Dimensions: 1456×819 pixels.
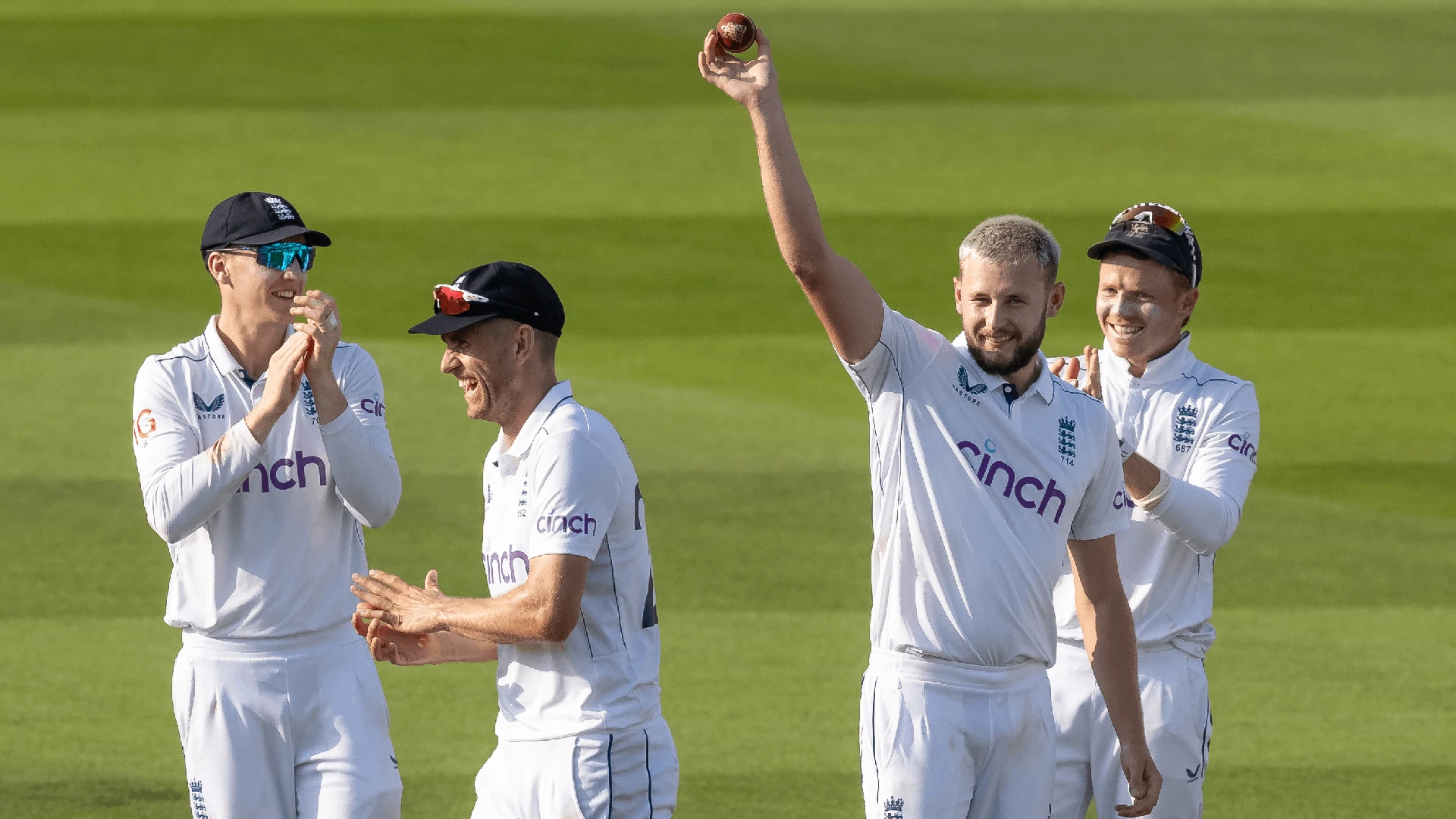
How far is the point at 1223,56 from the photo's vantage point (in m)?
15.6

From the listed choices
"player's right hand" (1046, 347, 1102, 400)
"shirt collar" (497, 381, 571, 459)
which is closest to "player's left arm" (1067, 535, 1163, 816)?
"player's right hand" (1046, 347, 1102, 400)

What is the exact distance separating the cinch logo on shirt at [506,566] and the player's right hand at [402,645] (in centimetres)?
24

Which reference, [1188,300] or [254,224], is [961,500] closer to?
[1188,300]

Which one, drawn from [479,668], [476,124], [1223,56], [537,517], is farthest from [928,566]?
[1223,56]

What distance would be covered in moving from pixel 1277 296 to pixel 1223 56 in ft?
13.9

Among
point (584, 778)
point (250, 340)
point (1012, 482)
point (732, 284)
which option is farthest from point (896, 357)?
Answer: point (732, 284)

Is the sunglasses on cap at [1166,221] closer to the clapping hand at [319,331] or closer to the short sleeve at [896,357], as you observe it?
the short sleeve at [896,357]

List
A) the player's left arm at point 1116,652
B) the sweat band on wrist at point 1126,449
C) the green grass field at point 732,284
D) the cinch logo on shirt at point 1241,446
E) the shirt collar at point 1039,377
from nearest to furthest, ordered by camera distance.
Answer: the shirt collar at point 1039,377
the player's left arm at point 1116,652
the sweat band on wrist at point 1126,449
the cinch logo on shirt at point 1241,446
the green grass field at point 732,284

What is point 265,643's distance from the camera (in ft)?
13.7

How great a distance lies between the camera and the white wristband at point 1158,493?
412 centimetres

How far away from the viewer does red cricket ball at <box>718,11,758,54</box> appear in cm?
338

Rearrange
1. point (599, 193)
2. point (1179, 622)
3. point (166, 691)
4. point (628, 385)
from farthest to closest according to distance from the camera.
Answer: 1. point (599, 193)
2. point (628, 385)
3. point (166, 691)
4. point (1179, 622)

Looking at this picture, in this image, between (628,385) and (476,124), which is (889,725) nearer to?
(628,385)

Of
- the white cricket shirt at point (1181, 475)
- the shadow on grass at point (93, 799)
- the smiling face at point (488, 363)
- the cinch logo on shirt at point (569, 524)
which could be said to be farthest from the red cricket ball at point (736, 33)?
the shadow on grass at point (93, 799)
